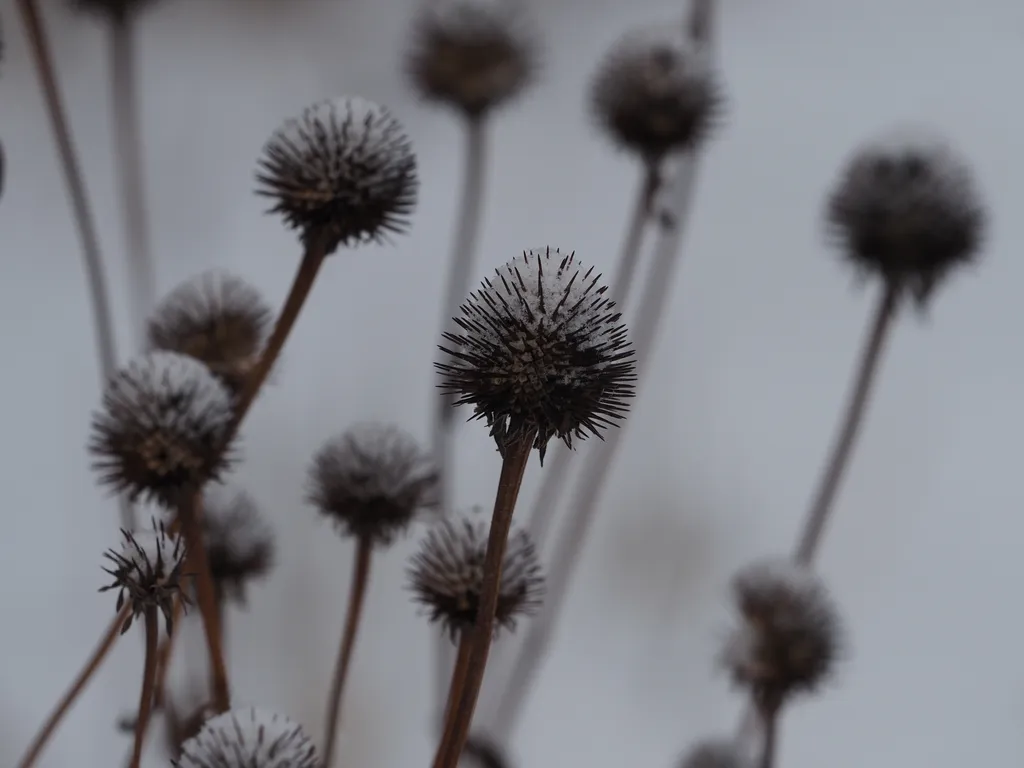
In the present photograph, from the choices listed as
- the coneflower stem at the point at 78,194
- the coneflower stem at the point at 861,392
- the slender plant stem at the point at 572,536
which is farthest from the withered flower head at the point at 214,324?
the coneflower stem at the point at 861,392

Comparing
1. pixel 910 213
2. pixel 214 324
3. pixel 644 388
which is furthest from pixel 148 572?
pixel 644 388

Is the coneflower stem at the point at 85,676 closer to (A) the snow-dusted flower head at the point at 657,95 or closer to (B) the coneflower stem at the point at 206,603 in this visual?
(B) the coneflower stem at the point at 206,603

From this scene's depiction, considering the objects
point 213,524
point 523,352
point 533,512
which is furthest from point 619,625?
point 523,352

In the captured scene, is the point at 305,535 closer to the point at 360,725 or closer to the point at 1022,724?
the point at 360,725

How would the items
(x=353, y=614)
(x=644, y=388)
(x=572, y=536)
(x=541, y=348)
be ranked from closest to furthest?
(x=541, y=348) < (x=353, y=614) < (x=572, y=536) < (x=644, y=388)

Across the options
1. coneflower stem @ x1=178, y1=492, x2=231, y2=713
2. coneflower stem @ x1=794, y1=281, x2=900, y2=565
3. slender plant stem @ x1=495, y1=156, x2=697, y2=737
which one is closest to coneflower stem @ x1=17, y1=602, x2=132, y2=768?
coneflower stem @ x1=178, y1=492, x2=231, y2=713

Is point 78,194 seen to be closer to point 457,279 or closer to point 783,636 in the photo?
point 457,279
